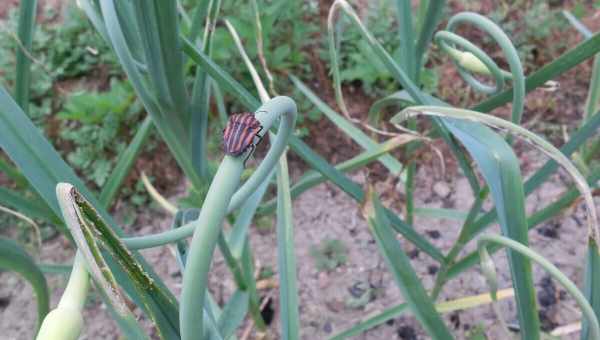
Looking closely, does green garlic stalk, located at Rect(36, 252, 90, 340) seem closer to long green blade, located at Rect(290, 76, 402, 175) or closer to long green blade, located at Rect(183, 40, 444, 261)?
long green blade, located at Rect(183, 40, 444, 261)

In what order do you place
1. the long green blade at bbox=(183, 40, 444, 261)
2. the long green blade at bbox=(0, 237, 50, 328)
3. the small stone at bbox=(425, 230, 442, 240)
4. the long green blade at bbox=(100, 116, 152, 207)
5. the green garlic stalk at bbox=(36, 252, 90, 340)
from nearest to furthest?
the green garlic stalk at bbox=(36, 252, 90, 340) → the long green blade at bbox=(0, 237, 50, 328) → the long green blade at bbox=(183, 40, 444, 261) → the long green blade at bbox=(100, 116, 152, 207) → the small stone at bbox=(425, 230, 442, 240)

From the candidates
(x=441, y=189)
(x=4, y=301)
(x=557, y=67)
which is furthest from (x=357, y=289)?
(x=4, y=301)

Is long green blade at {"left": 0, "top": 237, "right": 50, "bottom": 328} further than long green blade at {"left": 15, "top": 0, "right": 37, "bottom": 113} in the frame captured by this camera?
No

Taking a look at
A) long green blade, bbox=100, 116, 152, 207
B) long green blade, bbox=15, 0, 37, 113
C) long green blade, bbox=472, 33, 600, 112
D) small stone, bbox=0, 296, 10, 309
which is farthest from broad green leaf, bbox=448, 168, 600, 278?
small stone, bbox=0, 296, 10, 309

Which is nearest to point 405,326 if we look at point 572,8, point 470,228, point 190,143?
point 470,228

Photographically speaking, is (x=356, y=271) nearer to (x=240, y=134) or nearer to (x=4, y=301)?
(x=4, y=301)

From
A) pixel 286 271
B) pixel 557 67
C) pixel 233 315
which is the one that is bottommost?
pixel 233 315

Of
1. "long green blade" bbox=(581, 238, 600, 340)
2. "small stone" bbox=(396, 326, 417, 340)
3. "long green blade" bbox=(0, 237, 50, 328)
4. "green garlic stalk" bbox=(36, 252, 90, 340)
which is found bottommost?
"small stone" bbox=(396, 326, 417, 340)
